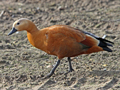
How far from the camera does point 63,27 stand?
5301 millimetres

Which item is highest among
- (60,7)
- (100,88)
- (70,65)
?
(60,7)

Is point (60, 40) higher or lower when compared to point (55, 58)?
higher

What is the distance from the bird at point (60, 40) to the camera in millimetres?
5086

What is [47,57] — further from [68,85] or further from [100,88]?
[100,88]

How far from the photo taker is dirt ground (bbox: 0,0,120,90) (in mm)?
5027

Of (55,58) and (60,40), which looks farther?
(55,58)

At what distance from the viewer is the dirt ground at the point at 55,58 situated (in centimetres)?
503

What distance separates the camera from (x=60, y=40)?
509 centimetres

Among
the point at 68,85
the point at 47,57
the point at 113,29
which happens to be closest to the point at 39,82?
the point at 68,85

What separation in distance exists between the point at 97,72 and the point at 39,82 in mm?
1299

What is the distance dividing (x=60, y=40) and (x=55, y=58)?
117cm

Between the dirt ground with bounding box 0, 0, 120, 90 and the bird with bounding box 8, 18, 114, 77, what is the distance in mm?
462

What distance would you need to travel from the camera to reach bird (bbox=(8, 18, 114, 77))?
5.09 m

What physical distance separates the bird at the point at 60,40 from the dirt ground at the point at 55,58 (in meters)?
0.46
